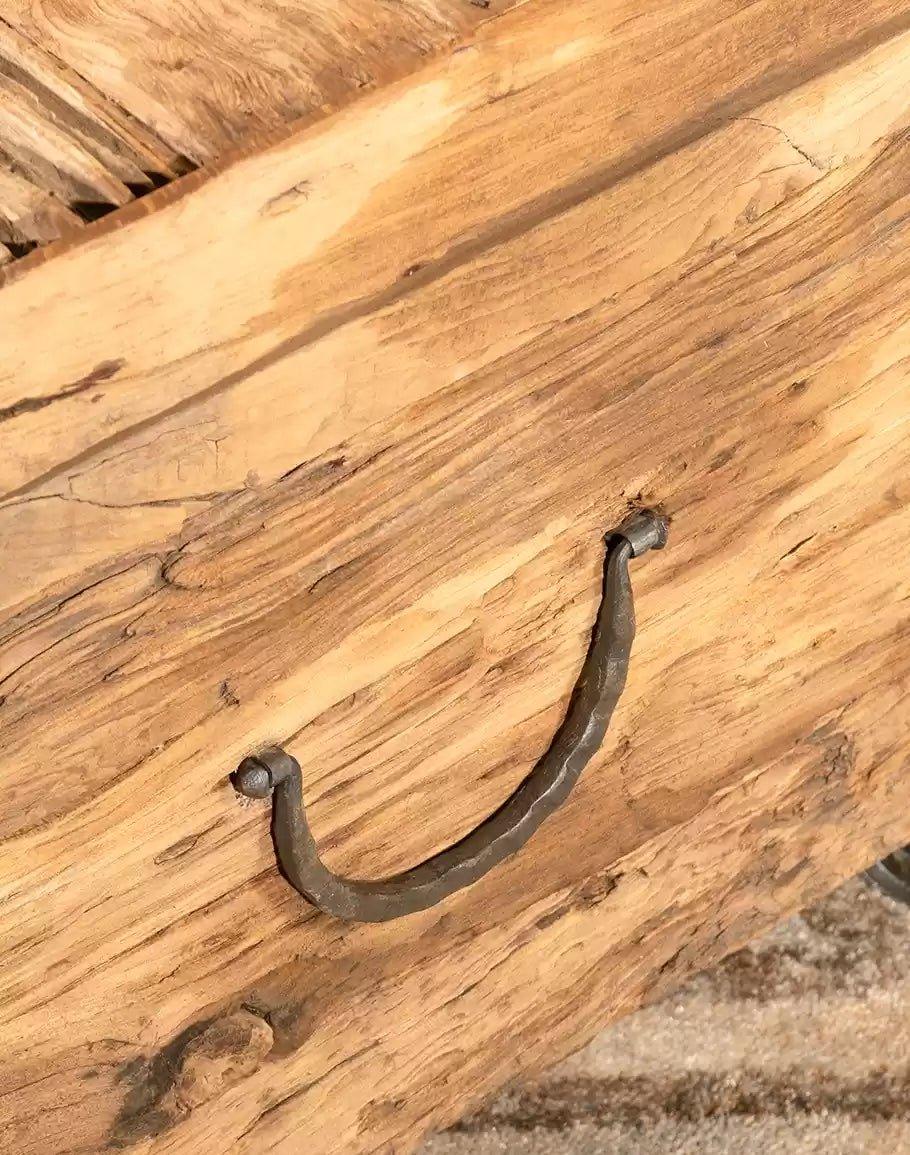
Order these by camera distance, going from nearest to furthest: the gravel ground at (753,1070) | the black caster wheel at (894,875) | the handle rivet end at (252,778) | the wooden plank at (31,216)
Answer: the wooden plank at (31,216) → the handle rivet end at (252,778) → the gravel ground at (753,1070) → the black caster wheel at (894,875)

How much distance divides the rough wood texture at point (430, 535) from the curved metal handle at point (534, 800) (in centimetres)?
1

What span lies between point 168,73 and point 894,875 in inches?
35.2

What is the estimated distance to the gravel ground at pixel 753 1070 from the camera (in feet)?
3.61

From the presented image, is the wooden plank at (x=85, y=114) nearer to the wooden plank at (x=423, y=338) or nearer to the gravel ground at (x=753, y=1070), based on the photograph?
the wooden plank at (x=423, y=338)

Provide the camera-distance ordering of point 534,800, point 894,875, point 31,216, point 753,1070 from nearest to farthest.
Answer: point 31,216 → point 534,800 → point 753,1070 → point 894,875

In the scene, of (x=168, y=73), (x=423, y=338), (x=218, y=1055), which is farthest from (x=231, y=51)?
(x=218, y=1055)

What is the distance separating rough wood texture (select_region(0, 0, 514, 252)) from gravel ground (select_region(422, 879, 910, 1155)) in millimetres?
738

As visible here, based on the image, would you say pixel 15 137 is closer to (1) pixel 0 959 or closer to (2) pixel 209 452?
(2) pixel 209 452

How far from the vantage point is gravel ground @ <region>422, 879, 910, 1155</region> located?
1.10 meters

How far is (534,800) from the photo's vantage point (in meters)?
0.83

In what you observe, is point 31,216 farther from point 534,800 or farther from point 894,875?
point 894,875

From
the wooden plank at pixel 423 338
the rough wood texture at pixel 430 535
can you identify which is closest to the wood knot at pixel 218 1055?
the rough wood texture at pixel 430 535

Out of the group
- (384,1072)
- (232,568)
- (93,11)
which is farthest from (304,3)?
(384,1072)

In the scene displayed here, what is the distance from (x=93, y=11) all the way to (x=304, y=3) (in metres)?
0.08
